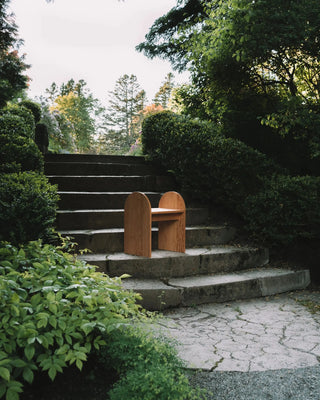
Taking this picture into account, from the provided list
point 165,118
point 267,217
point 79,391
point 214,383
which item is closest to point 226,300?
point 267,217

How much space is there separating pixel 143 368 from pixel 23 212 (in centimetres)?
192

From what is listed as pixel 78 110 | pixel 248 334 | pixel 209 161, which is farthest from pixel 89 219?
pixel 78 110

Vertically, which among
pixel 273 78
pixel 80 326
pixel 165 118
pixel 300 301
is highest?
pixel 273 78

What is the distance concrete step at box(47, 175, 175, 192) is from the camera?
20.6 feet

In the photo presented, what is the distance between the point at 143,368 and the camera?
205cm

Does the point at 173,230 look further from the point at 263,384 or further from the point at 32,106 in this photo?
the point at 32,106

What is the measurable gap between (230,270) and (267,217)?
974mm

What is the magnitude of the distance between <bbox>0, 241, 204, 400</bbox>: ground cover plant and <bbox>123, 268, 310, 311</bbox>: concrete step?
3.63ft

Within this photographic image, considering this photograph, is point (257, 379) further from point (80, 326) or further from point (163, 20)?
point (163, 20)

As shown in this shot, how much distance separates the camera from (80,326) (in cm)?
214

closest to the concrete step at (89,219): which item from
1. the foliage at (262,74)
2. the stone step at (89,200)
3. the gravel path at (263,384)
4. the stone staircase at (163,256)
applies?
the stone staircase at (163,256)

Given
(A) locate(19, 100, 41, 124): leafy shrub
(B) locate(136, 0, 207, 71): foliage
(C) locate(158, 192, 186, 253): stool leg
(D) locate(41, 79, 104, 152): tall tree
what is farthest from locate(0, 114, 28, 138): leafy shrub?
(D) locate(41, 79, 104, 152): tall tree

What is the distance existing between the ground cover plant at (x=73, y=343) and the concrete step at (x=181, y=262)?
142cm

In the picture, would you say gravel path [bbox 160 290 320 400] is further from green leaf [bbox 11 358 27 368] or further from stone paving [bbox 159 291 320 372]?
green leaf [bbox 11 358 27 368]
